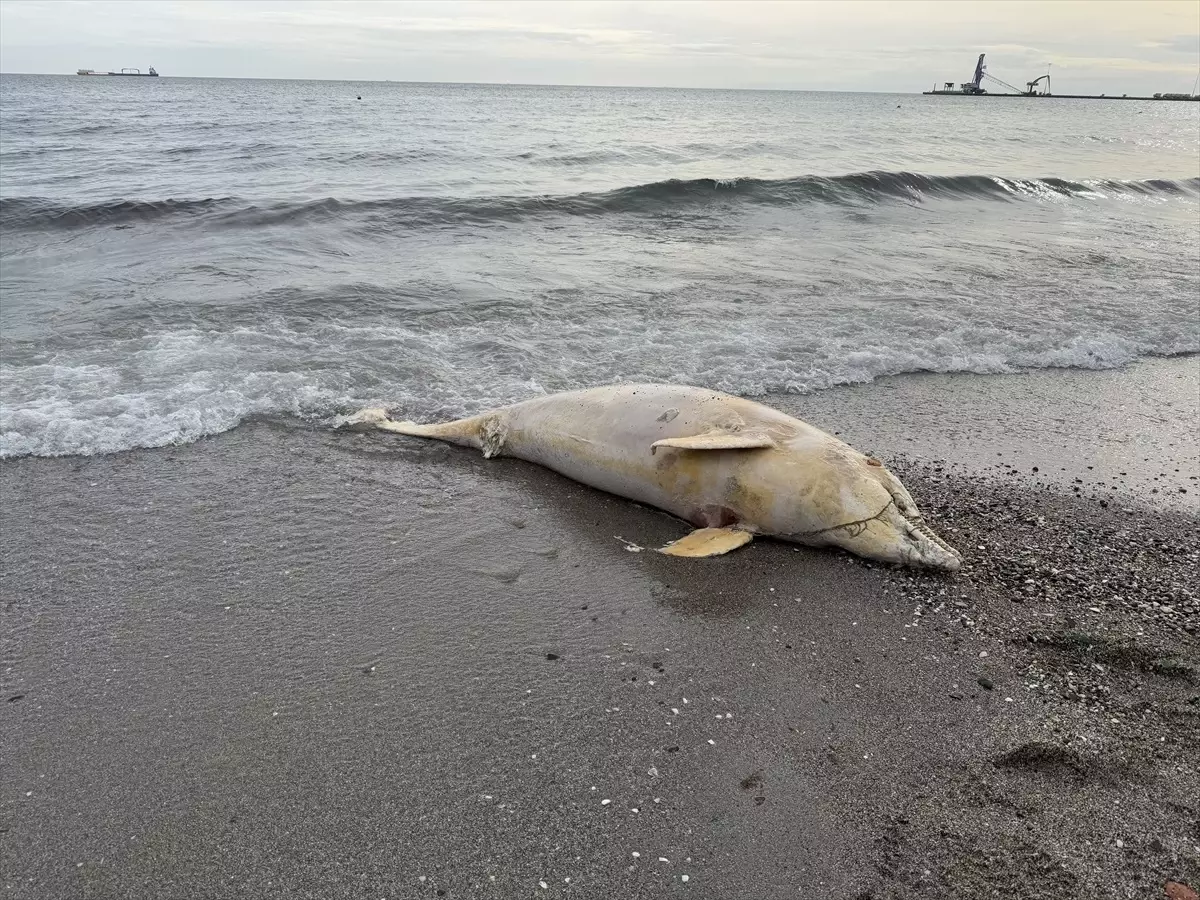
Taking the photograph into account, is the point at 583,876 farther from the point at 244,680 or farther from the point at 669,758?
the point at 244,680

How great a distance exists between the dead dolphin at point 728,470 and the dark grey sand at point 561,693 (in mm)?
172

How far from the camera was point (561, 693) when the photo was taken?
12.1 feet

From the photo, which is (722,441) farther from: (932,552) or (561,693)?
(561,693)

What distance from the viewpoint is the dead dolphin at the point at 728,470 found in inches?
190

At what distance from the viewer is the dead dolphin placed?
4.82 metres

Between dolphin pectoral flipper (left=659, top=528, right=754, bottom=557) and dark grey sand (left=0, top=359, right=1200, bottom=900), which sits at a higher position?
dolphin pectoral flipper (left=659, top=528, right=754, bottom=557)

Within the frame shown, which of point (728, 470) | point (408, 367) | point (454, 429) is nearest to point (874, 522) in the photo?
point (728, 470)

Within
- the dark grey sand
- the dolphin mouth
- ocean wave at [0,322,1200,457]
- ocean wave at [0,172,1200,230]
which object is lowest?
the dark grey sand

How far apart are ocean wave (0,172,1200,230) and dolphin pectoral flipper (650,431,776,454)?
12373mm

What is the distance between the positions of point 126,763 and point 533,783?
1.70 meters

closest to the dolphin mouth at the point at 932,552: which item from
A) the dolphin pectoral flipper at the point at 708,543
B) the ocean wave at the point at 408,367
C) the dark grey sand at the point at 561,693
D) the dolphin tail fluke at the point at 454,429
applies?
the dark grey sand at the point at 561,693

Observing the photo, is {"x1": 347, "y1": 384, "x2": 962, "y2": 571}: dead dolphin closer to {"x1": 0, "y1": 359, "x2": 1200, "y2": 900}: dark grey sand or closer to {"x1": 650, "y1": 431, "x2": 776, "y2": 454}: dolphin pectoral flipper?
{"x1": 650, "y1": 431, "x2": 776, "y2": 454}: dolphin pectoral flipper

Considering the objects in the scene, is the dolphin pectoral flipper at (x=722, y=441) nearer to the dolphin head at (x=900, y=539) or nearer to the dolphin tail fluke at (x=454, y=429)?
the dolphin head at (x=900, y=539)

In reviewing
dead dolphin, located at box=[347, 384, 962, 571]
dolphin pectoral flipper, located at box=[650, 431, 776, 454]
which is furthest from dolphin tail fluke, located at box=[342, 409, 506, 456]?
dolphin pectoral flipper, located at box=[650, 431, 776, 454]
